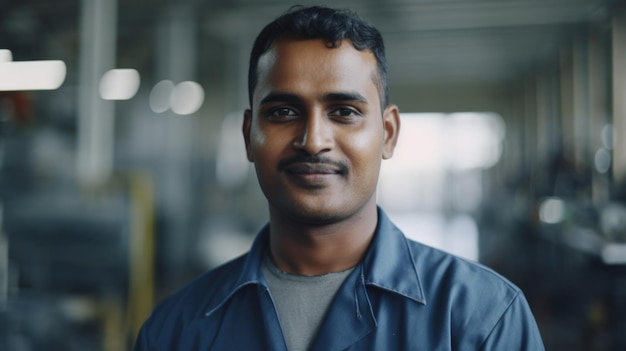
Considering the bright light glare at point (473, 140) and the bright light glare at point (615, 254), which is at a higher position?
the bright light glare at point (473, 140)

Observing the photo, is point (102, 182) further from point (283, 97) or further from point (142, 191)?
point (283, 97)

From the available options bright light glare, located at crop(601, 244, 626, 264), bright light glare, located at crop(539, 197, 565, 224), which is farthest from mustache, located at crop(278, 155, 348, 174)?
bright light glare, located at crop(539, 197, 565, 224)

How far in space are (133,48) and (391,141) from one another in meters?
7.88

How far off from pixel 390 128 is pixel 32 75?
10.6 ft

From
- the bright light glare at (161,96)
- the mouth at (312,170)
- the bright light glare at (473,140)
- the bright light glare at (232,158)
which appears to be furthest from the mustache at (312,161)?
the bright light glare at (473,140)

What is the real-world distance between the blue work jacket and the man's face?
0.15m

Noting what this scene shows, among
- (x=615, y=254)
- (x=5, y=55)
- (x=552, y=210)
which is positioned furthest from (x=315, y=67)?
(x=552, y=210)

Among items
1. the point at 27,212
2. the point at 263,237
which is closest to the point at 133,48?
the point at 27,212

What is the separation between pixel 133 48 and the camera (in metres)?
8.76

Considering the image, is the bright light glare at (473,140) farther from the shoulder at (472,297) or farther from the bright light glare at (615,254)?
the shoulder at (472,297)

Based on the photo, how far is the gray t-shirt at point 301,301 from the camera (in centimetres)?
133

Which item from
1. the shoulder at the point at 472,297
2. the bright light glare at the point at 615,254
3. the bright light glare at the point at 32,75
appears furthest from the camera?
the bright light glare at the point at 615,254

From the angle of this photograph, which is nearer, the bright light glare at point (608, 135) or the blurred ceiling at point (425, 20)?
the bright light glare at point (608, 135)

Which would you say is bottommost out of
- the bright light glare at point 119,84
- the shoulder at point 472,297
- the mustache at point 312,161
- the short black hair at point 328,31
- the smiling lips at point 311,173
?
the shoulder at point 472,297
